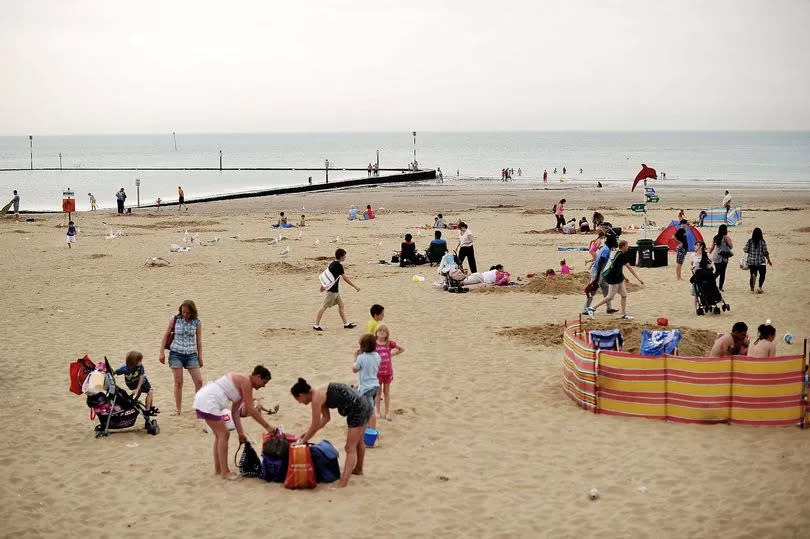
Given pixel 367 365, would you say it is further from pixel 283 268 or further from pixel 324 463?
pixel 283 268

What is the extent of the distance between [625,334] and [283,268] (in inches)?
448

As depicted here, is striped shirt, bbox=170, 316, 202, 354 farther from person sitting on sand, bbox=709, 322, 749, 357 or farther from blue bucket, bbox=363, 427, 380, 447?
person sitting on sand, bbox=709, 322, 749, 357

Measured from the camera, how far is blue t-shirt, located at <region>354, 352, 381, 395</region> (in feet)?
28.7

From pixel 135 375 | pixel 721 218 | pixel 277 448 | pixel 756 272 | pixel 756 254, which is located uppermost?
pixel 721 218

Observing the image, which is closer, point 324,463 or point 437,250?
point 324,463

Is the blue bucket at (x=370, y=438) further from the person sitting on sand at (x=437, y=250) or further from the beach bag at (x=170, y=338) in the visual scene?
the person sitting on sand at (x=437, y=250)

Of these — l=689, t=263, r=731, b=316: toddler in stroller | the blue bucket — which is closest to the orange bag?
the blue bucket

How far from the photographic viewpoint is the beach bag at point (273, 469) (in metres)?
8.06

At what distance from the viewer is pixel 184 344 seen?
9906 millimetres

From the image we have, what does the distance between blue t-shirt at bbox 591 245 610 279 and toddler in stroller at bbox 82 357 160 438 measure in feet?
28.7

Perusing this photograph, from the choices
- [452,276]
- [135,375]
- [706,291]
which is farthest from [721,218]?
[135,375]

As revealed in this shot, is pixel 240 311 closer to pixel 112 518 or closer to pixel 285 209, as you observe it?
pixel 112 518

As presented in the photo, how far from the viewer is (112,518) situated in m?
7.36

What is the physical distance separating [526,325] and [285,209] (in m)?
33.2
